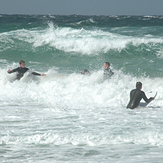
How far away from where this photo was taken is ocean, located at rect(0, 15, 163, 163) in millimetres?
7926

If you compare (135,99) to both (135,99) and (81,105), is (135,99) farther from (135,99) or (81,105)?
(81,105)

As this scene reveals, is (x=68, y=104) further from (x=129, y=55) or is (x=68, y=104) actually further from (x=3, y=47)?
(x=3, y=47)

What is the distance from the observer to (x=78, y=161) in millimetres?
7344

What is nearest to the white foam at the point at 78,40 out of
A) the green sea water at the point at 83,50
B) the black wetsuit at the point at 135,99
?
the green sea water at the point at 83,50

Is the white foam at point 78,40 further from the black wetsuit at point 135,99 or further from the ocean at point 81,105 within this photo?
the black wetsuit at point 135,99

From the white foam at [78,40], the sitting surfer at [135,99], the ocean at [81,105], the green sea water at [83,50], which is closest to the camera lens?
the ocean at [81,105]

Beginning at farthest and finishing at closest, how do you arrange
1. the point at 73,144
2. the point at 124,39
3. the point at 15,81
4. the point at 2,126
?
the point at 124,39, the point at 15,81, the point at 2,126, the point at 73,144

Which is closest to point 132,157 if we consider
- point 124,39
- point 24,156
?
point 24,156

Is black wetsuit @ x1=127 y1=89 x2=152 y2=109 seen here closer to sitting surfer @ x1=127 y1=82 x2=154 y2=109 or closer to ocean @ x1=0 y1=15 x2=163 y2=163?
sitting surfer @ x1=127 y1=82 x2=154 y2=109

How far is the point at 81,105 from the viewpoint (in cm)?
1228

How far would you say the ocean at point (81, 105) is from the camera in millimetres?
7926

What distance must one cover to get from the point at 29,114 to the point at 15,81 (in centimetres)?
498

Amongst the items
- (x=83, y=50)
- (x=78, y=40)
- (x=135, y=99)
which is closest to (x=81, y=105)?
(x=135, y=99)

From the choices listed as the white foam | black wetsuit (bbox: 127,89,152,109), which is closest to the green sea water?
the white foam
